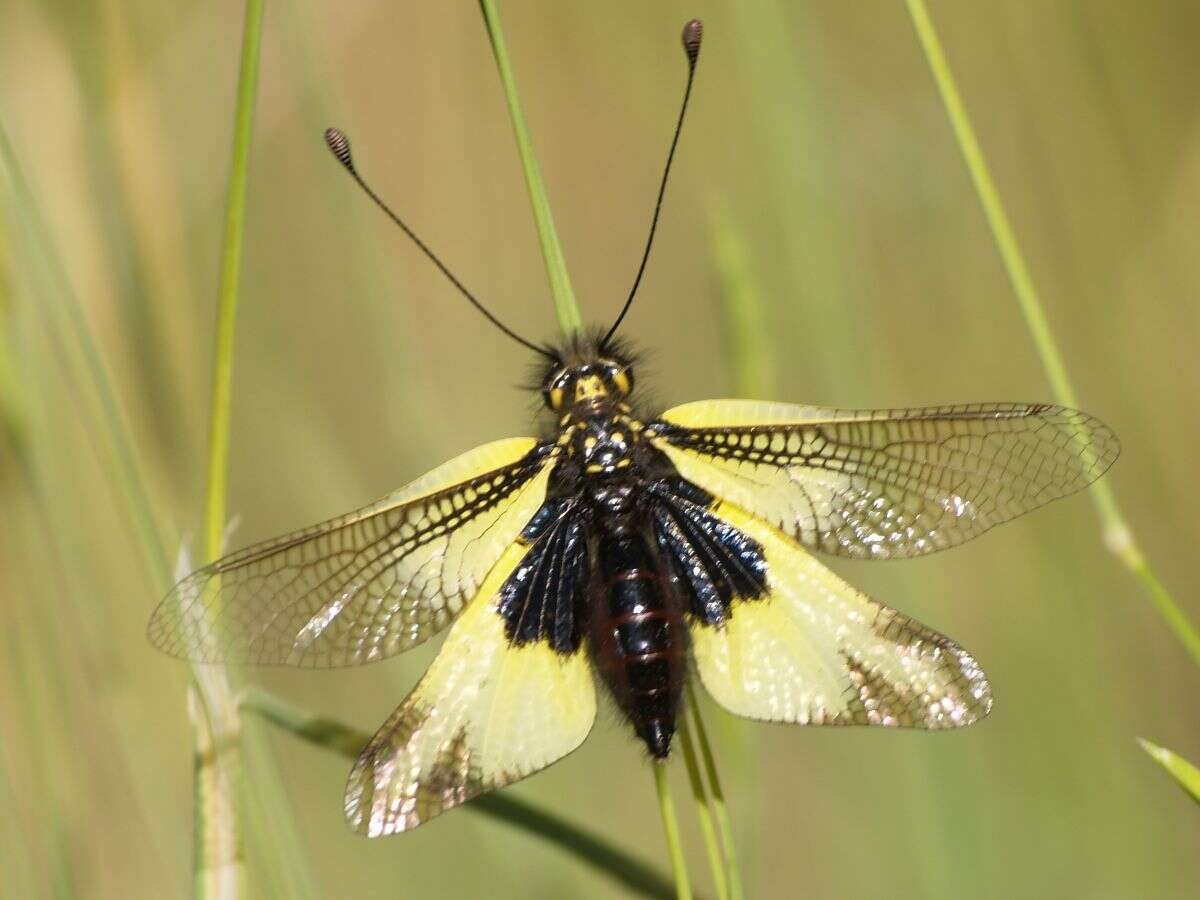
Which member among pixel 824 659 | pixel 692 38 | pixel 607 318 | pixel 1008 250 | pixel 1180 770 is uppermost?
pixel 692 38

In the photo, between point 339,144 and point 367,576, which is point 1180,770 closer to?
point 367,576

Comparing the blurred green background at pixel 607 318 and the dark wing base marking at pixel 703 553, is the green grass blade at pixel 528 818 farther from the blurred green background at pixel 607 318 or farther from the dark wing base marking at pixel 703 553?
the dark wing base marking at pixel 703 553

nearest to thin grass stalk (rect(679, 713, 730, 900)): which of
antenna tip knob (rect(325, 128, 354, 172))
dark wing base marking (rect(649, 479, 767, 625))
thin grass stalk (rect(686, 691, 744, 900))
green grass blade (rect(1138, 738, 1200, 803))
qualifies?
thin grass stalk (rect(686, 691, 744, 900))

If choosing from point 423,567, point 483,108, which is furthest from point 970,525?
point 483,108

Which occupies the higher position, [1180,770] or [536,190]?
[536,190]

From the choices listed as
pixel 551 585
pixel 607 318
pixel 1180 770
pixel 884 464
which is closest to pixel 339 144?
pixel 551 585

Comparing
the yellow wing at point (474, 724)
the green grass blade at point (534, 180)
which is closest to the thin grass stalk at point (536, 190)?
the green grass blade at point (534, 180)

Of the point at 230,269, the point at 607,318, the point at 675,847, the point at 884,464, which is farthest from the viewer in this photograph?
the point at 607,318

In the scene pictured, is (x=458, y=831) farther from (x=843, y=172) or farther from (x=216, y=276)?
(x=843, y=172)
